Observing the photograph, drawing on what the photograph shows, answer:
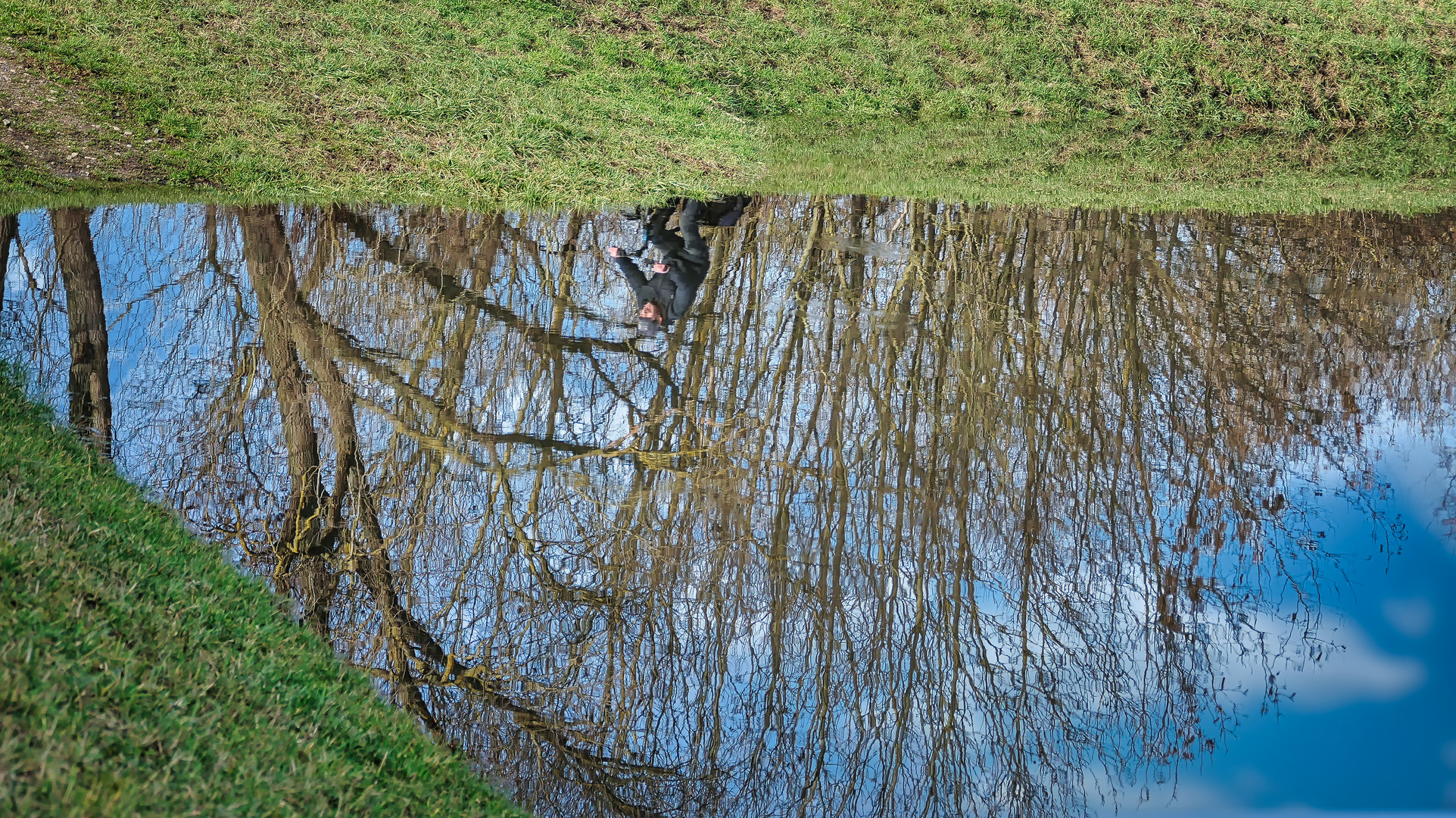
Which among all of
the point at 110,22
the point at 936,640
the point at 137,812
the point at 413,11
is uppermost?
the point at 413,11

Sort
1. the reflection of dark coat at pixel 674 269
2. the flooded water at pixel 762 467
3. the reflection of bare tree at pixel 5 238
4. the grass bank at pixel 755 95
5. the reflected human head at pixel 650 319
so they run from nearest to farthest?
1. the flooded water at pixel 762 467
2. the reflected human head at pixel 650 319
3. the reflection of bare tree at pixel 5 238
4. the reflection of dark coat at pixel 674 269
5. the grass bank at pixel 755 95

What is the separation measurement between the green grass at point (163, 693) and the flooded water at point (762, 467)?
0.55 metres

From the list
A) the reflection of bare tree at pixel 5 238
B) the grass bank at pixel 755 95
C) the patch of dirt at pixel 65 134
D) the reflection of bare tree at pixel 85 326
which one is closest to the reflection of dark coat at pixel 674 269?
the grass bank at pixel 755 95

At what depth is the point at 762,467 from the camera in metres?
6.80

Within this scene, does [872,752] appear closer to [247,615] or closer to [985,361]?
[247,615]

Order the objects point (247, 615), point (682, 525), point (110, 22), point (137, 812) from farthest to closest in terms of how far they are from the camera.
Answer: point (110, 22)
point (682, 525)
point (247, 615)
point (137, 812)

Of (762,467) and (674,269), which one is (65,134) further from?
(762,467)

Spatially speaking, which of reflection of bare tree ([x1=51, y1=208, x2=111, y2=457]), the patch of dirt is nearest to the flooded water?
reflection of bare tree ([x1=51, y1=208, x2=111, y2=457])

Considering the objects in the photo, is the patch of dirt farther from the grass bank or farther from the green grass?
the green grass

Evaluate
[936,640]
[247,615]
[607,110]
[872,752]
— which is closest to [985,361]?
[936,640]

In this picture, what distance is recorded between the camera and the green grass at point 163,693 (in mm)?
2922

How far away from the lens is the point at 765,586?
226 inches

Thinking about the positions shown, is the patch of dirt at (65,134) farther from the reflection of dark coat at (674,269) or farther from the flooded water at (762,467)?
the reflection of dark coat at (674,269)

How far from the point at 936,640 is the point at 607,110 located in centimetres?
1298
